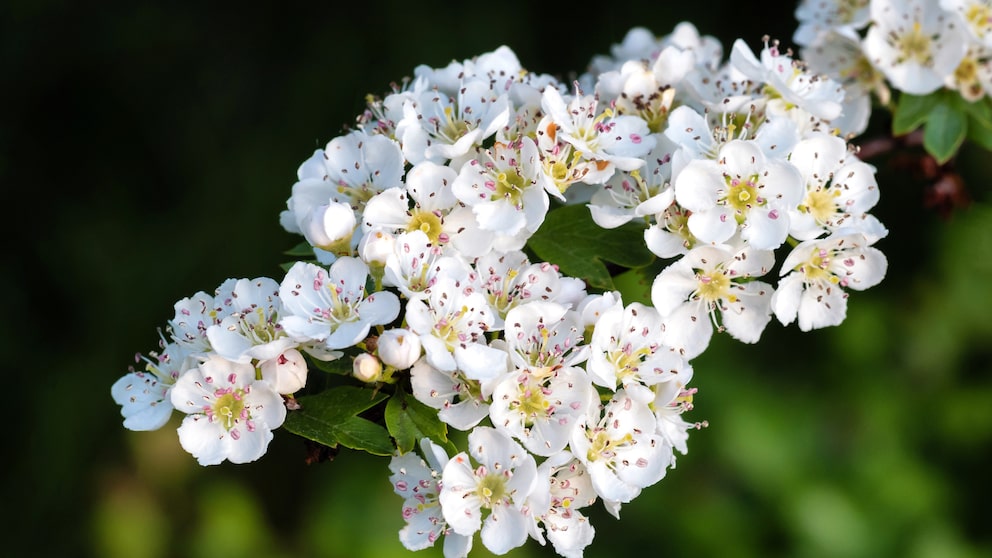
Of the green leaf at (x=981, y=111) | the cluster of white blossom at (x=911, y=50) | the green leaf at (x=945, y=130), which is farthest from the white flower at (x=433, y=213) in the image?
the green leaf at (x=981, y=111)

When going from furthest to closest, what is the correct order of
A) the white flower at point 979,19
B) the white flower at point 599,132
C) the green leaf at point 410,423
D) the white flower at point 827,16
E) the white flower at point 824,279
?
the white flower at point 827,16, the white flower at point 979,19, the white flower at point 824,279, the white flower at point 599,132, the green leaf at point 410,423

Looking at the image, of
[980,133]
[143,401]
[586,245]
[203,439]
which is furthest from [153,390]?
[980,133]

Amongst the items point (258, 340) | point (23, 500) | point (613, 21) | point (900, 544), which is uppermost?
point (258, 340)

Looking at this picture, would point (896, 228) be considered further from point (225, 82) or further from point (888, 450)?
point (225, 82)

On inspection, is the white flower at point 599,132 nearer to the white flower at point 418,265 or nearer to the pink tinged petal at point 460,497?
the white flower at point 418,265

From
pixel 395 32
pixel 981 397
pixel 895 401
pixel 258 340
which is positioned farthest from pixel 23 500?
pixel 981 397

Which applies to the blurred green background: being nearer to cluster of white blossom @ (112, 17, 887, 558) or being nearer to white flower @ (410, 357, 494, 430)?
cluster of white blossom @ (112, 17, 887, 558)
